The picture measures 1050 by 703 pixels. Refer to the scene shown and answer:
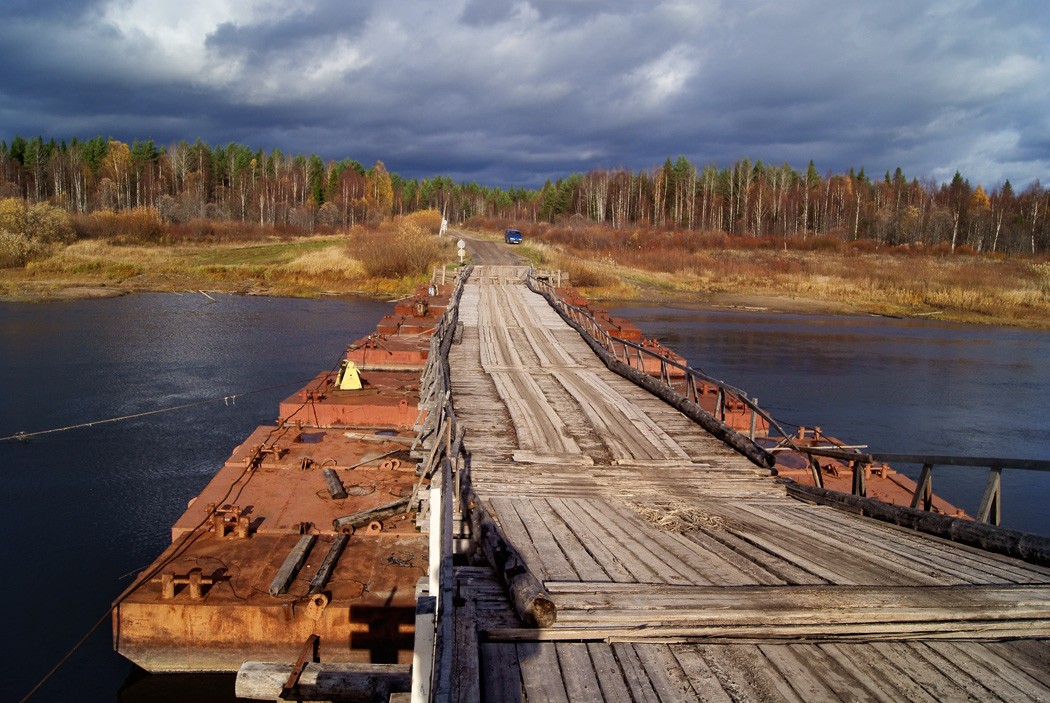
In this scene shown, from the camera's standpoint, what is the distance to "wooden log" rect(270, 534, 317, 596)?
23.5ft

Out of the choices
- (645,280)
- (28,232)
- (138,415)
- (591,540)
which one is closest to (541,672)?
(591,540)

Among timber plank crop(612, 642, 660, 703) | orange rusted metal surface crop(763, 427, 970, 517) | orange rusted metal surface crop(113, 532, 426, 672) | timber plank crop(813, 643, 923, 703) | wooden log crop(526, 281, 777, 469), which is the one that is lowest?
orange rusted metal surface crop(113, 532, 426, 672)

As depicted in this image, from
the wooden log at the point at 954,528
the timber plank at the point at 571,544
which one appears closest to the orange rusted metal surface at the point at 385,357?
the timber plank at the point at 571,544

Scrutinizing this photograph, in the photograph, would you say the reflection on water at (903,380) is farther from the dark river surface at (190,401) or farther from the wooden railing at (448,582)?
the wooden railing at (448,582)

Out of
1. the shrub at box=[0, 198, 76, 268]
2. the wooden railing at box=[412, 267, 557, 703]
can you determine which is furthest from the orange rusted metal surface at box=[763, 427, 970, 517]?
the shrub at box=[0, 198, 76, 268]

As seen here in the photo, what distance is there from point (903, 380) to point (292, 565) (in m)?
26.1

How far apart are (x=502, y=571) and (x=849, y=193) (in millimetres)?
110805

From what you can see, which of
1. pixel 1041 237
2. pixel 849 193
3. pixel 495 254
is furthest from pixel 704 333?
pixel 849 193

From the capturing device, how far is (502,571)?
4754 millimetres

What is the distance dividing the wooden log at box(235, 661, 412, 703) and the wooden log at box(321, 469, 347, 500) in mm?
3596

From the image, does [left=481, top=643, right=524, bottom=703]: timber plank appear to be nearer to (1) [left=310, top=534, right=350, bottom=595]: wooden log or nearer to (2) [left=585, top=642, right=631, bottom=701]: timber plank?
(2) [left=585, top=642, right=631, bottom=701]: timber plank

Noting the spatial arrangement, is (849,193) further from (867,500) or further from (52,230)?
(867,500)

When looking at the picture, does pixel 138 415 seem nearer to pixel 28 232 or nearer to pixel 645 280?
pixel 645 280

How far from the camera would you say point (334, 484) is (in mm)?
9516
